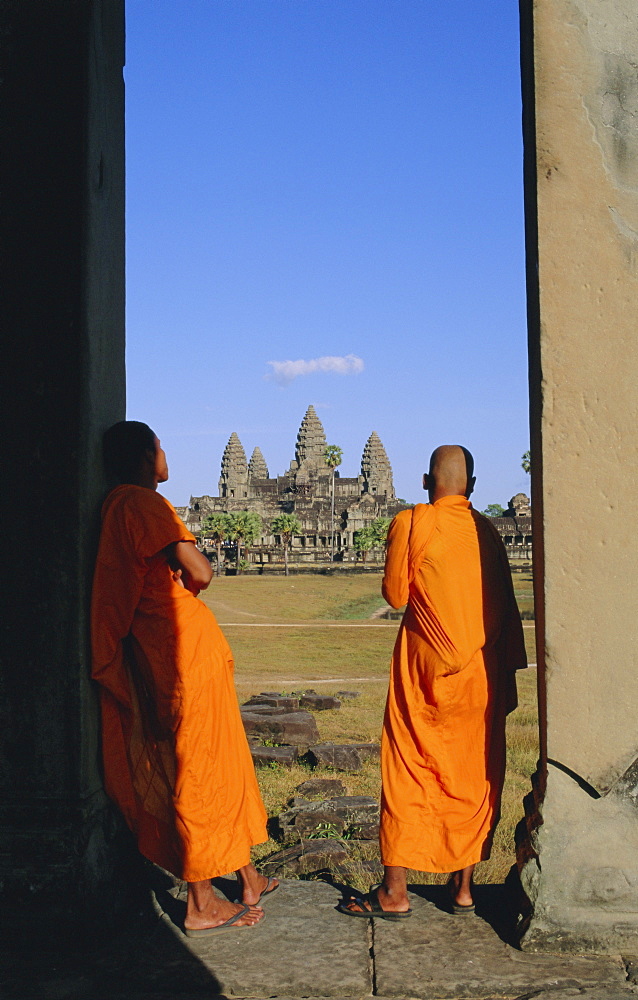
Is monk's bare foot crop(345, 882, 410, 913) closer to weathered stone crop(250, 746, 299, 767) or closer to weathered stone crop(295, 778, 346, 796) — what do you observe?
weathered stone crop(295, 778, 346, 796)

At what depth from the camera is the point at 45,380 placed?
2781mm

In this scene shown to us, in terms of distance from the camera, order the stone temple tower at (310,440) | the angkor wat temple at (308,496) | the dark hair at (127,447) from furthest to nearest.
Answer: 1. the stone temple tower at (310,440)
2. the angkor wat temple at (308,496)
3. the dark hair at (127,447)

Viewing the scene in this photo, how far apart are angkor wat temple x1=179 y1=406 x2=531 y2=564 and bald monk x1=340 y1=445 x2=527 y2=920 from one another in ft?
179

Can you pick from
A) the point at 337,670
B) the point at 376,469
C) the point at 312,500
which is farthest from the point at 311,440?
the point at 337,670

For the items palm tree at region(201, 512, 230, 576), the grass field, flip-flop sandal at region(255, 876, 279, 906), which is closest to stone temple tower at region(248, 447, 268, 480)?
palm tree at region(201, 512, 230, 576)

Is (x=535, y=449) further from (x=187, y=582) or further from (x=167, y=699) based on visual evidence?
(x=167, y=699)

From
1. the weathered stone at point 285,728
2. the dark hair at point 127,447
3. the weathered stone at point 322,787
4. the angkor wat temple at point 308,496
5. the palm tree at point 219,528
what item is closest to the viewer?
the dark hair at point 127,447

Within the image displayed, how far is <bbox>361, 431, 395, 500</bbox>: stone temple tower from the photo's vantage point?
78.5m

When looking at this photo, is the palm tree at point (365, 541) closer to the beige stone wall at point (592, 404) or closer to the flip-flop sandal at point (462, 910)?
the flip-flop sandal at point (462, 910)

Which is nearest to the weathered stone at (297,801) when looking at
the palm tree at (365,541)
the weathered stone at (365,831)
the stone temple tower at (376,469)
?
the weathered stone at (365,831)

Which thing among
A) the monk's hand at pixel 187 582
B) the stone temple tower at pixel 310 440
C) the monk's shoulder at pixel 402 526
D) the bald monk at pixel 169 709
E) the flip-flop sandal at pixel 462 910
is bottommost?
the flip-flop sandal at pixel 462 910

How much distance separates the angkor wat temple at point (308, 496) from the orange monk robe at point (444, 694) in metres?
55.3

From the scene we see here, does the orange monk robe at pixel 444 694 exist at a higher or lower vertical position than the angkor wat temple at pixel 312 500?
lower

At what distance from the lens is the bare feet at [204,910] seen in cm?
276
